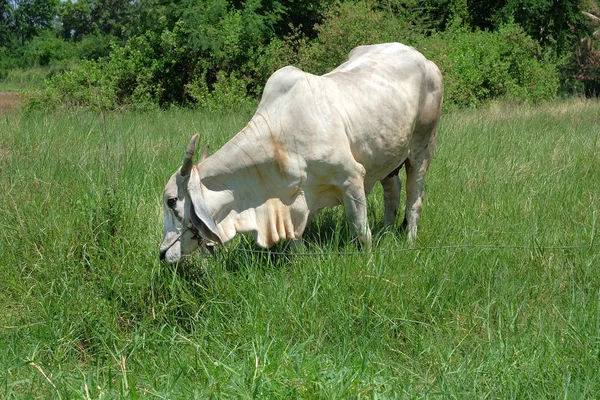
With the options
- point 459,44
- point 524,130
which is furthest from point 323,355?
point 459,44

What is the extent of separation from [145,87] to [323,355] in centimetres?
1242

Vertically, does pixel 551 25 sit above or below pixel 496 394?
below

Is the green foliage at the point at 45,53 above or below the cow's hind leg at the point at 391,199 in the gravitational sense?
below

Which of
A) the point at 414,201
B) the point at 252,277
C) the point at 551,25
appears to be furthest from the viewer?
the point at 551,25

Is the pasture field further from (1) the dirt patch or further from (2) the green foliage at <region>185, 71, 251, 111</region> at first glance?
(2) the green foliage at <region>185, 71, 251, 111</region>

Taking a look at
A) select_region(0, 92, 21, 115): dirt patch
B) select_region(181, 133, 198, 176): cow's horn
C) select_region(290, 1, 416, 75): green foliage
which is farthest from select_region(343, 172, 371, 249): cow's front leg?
select_region(290, 1, 416, 75): green foliage

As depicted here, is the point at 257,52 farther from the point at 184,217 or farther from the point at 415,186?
the point at 184,217

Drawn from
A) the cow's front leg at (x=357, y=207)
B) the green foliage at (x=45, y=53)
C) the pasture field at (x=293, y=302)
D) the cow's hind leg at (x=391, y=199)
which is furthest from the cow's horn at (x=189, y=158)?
the green foliage at (x=45, y=53)

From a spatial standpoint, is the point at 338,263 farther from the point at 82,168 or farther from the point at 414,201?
the point at 82,168

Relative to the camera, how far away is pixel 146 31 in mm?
15141

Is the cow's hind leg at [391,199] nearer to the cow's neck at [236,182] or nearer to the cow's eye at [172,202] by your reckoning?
the cow's neck at [236,182]

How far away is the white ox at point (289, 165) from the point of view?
414 centimetres

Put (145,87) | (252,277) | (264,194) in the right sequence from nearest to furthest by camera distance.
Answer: (252,277) < (264,194) < (145,87)

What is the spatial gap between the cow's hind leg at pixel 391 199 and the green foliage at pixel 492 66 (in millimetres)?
9185
